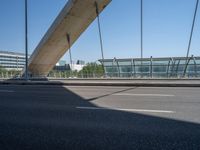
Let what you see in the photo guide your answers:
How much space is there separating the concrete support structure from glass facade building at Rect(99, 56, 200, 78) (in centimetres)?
763

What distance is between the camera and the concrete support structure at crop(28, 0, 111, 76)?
28.0 meters

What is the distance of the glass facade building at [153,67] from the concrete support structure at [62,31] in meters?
7.63

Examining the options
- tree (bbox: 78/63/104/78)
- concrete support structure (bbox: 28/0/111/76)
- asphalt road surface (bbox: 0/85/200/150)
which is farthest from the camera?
concrete support structure (bbox: 28/0/111/76)

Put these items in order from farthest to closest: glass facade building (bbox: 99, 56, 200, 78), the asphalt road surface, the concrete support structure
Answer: the concrete support structure, glass facade building (bbox: 99, 56, 200, 78), the asphalt road surface

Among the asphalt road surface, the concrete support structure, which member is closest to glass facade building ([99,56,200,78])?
the concrete support structure

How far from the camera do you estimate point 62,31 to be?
3148 cm

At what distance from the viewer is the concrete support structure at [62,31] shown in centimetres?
2796

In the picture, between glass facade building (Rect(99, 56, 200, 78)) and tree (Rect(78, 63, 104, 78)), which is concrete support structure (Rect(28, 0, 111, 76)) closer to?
tree (Rect(78, 63, 104, 78))

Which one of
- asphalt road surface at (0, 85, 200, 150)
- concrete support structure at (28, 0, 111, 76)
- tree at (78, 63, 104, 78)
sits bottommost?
asphalt road surface at (0, 85, 200, 150)

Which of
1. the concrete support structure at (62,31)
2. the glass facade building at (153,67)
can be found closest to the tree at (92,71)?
the glass facade building at (153,67)

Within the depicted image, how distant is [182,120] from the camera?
18.6ft

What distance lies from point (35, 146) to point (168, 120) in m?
2.98

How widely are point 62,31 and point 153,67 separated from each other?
13.7 meters

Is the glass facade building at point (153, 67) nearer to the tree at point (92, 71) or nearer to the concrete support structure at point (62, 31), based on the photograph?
the tree at point (92, 71)
